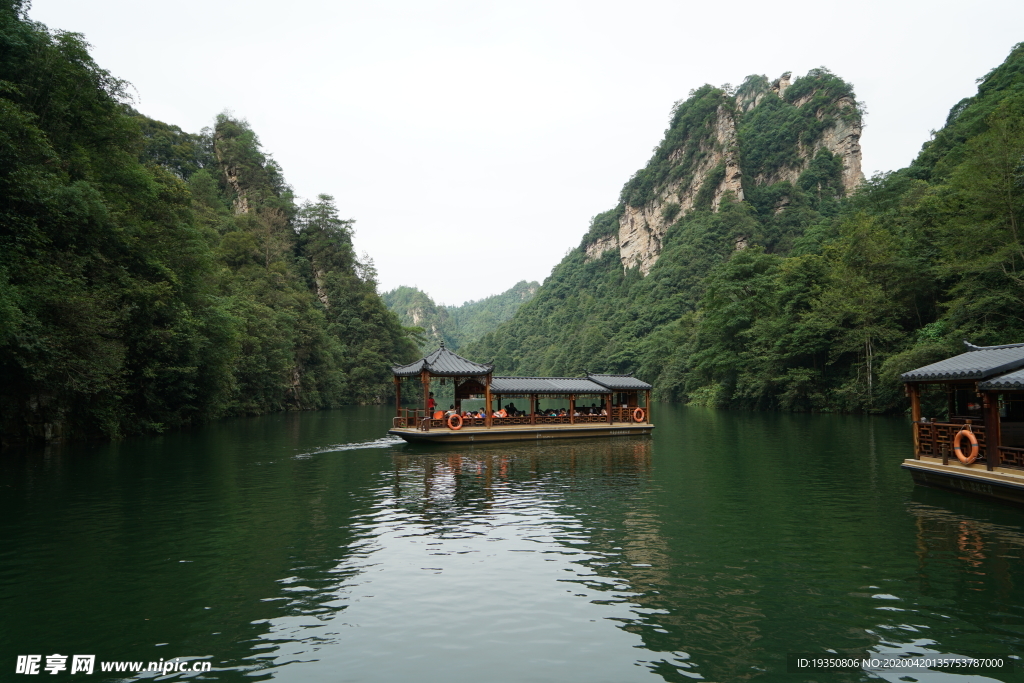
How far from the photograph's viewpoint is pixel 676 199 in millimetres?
139750

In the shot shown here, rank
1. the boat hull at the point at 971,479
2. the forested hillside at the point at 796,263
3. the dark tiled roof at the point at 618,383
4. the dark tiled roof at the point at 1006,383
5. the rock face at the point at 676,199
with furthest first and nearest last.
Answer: the rock face at the point at 676,199
the forested hillside at the point at 796,263
the dark tiled roof at the point at 618,383
the boat hull at the point at 971,479
the dark tiled roof at the point at 1006,383

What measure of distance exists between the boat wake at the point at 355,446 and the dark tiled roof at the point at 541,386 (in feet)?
19.3

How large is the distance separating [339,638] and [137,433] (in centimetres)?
3217

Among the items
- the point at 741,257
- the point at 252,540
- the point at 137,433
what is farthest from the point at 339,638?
the point at 741,257

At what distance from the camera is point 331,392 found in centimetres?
7794

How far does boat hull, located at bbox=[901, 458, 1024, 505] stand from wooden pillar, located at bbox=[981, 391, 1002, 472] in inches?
9.5

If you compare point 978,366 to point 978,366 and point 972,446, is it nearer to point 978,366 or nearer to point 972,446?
point 978,366

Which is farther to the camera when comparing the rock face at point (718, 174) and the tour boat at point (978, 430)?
the rock face at point (718, 174)

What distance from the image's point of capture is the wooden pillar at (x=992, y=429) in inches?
620

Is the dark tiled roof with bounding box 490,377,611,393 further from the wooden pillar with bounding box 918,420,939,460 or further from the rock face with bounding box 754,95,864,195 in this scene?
the rock face with bounding box 754,95,864,195

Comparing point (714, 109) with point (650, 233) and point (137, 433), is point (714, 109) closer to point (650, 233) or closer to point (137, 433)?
point (650, 233)

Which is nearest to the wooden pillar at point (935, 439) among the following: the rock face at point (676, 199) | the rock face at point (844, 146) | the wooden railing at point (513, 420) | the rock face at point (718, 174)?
the wooden railing at point (513, 420)

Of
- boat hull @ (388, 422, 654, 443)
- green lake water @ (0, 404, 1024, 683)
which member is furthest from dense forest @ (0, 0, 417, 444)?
boat hull @ (388, 422, 654, 443)

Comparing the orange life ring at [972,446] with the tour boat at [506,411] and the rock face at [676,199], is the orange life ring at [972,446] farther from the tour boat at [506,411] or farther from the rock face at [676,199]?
the rock face at [676,199]
